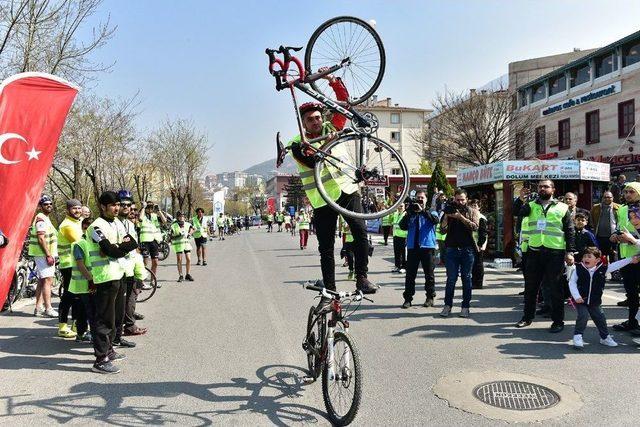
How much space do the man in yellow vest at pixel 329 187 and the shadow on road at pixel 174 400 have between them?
52.3 inches

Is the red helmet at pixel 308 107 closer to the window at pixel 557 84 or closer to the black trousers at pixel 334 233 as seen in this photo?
the black trousers at pixel 334 233

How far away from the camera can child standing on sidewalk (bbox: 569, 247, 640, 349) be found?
6199mm

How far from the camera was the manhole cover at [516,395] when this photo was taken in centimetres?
447

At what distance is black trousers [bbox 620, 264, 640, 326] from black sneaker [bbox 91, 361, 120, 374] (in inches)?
263

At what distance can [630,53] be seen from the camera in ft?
92.5

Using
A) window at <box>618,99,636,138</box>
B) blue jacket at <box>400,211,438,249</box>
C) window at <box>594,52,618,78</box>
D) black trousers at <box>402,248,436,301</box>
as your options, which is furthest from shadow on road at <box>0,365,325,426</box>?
window at <box>594,52,618,78</box>

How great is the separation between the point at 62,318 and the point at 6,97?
4293 millimetres

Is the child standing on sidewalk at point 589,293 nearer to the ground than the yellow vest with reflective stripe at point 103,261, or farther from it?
nearer to the ground

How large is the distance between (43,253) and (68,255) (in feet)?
4.85

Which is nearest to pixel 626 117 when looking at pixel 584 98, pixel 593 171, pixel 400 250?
pixel 584 98

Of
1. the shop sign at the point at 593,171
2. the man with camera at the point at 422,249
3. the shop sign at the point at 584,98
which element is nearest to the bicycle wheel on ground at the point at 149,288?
the man with camera at the point at 422,249

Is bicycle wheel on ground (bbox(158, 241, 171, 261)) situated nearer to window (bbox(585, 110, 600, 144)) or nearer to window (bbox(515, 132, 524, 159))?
window (bbox(585, 110, 600, 144))

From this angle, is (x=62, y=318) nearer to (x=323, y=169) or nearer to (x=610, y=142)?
(x=323, y=169)

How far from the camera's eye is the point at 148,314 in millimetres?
8859
